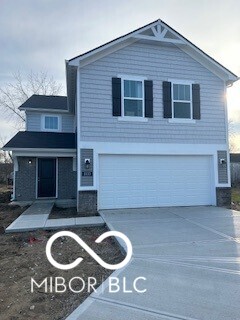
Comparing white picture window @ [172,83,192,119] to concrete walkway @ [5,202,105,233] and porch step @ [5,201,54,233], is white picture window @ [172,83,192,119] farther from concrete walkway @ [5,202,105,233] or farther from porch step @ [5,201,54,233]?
porch step @ [5,201,54,233]

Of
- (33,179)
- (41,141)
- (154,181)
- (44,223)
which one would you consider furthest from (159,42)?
(33,179)

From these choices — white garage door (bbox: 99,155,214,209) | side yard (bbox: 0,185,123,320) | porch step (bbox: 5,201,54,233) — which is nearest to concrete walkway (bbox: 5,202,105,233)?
porch step (bbox: 5,201,54,233)

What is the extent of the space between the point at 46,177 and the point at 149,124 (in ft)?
21.0

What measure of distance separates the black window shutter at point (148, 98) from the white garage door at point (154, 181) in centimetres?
177

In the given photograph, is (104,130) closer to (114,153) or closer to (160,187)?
(114,153)

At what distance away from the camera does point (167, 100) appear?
11.2 meters

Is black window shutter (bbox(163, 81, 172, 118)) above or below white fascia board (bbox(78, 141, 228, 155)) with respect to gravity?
above

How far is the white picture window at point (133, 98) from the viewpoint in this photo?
10.9 m

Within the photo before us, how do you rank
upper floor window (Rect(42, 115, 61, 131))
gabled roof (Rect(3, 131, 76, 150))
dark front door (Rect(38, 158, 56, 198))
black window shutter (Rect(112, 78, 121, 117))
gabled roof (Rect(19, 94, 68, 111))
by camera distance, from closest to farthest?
black window shutter (Rect(112, 78, 121, 117)) < gabled roof (Rect(3, 131, 76, 150)) < dark front door (Rect(38, 158, 56, 198)) < gabled roof (Rect(19, 94, 68, 111)) < upper floor window (Rect(42, 115, 61, 131))

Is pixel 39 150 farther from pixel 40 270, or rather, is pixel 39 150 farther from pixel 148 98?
pixel 40 270

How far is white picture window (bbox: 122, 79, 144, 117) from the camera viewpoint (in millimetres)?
10867

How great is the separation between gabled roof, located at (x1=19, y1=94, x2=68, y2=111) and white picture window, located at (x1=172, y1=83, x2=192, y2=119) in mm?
7592

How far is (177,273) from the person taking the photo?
14.1ft

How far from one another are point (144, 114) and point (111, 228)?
17.3ft
